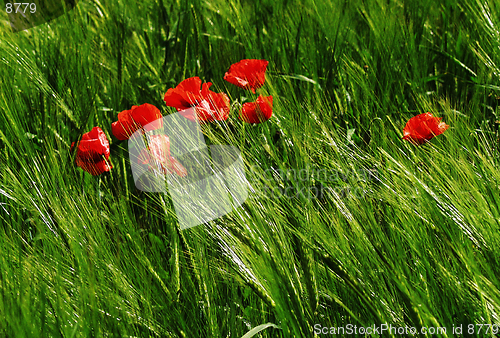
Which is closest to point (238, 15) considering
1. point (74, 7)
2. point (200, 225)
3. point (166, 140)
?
point (74, 7)

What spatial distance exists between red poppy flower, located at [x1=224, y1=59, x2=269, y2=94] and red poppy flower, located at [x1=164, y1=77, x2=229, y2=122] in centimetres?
8

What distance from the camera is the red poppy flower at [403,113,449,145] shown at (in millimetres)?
735

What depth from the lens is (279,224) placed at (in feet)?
1.90

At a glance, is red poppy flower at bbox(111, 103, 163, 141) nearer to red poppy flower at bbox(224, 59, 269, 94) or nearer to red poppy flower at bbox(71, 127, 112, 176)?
red poppy flower at bbox(71, 127, 112, 176)

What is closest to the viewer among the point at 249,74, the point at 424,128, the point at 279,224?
the point at 279,224

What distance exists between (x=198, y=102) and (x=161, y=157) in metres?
0.17

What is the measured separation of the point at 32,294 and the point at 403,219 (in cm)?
50

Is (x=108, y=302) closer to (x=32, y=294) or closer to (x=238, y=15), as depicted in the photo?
(x=32, y=294)

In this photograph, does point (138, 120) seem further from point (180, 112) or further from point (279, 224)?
point (279, 224)

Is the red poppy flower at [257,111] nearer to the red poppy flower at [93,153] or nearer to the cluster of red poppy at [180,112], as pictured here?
the cluster of red poppy at [180,112]

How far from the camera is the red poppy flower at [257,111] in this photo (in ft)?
2.46

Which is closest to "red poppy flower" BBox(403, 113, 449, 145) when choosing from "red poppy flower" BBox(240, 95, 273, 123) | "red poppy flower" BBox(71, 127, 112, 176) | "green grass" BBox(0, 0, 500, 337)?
"green grass" BBox(0, 0, 500, 337)

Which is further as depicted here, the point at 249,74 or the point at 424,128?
the point at 249,74

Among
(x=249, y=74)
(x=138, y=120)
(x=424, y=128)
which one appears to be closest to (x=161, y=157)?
(x=138, y=120)
